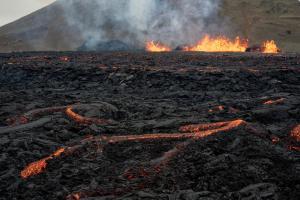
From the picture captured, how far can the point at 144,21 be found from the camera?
7388 cm

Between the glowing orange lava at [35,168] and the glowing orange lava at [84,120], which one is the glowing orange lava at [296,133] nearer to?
the glowing orange lava at [84,120]

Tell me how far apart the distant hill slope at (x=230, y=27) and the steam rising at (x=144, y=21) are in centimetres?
286

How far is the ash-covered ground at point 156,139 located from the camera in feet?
26.5

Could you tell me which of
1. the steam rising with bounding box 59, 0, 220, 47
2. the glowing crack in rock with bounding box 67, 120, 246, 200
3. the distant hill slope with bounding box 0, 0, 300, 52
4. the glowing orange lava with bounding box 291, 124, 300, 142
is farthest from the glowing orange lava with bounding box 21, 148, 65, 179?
the distant hill slope with bounding box 0, 0, 300, 52

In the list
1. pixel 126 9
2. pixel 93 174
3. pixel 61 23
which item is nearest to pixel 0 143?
pixel 93 174

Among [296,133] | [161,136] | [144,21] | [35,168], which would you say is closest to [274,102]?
[296,133]


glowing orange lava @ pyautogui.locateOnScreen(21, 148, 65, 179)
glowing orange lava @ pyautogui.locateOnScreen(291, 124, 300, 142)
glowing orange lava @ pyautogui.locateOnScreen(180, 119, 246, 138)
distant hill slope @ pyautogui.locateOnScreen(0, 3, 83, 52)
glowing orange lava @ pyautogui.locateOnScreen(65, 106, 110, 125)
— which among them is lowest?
glowing orange lava @ pyautogui.locateOnScreen(21, 148, 65, 179)

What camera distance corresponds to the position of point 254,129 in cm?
1057

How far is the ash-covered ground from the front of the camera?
8070mm

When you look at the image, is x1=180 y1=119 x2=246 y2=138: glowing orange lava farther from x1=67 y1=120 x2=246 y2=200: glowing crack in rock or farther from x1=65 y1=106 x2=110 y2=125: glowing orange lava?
x1=65 y1=106 x2=110 y2=125: glowing orange lava

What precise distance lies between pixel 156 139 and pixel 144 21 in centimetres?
6487

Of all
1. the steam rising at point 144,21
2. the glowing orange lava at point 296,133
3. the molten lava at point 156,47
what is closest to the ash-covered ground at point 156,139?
the glowing orange lava at point 296,133

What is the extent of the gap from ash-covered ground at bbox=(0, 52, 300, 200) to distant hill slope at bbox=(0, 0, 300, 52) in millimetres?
49435

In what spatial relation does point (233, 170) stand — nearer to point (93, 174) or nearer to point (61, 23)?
point (93, 174)
